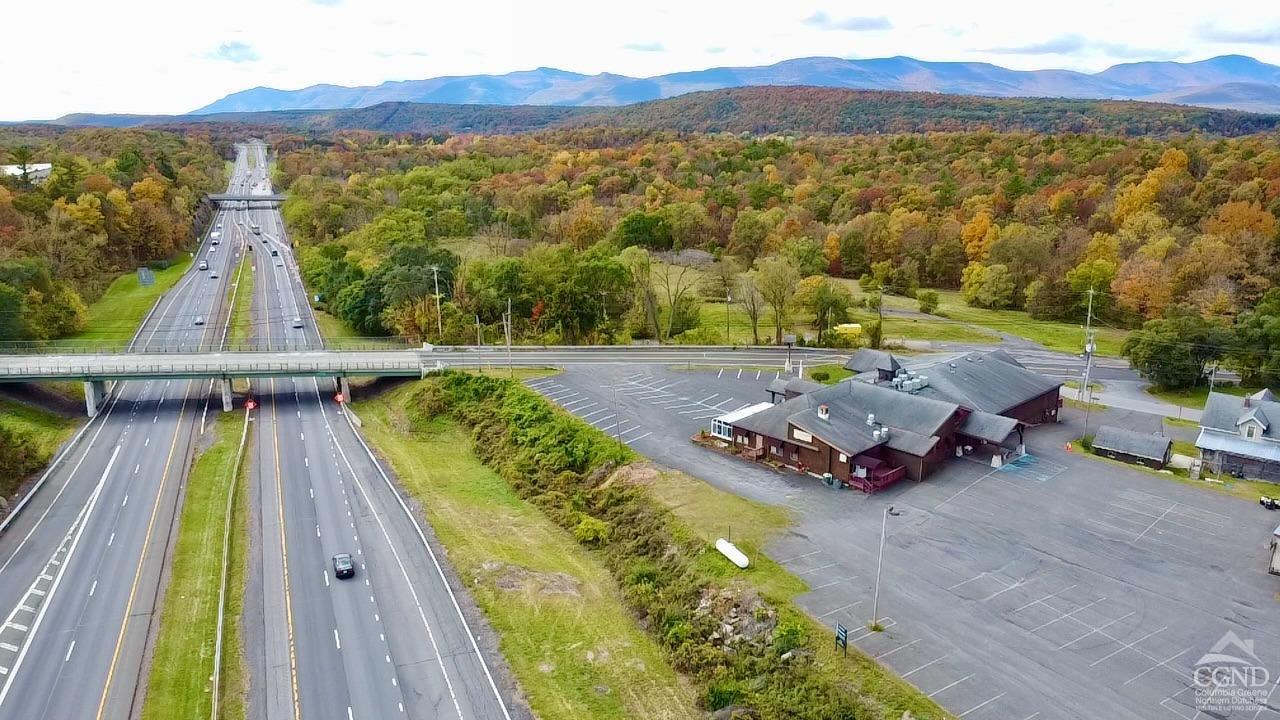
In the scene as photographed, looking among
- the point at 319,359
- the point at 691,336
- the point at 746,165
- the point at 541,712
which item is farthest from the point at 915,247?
the point at 541,712

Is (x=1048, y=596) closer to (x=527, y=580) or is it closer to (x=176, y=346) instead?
(x=527, y=580)

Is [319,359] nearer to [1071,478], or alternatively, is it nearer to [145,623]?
[145,623]

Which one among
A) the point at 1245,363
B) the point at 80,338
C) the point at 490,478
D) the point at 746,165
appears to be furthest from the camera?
the point at 746,165

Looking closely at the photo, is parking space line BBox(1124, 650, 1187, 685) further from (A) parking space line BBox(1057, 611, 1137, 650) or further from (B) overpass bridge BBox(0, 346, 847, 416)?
(B) overpass bridge BBox(0, 346, 847, 416)

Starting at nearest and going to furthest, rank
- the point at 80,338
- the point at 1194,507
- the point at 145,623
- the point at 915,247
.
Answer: the point at 145,623, the point at 1194,507, the point at 80,338, the point at 915,247

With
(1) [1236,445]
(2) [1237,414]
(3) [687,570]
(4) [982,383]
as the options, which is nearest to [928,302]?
(4) [982,383]

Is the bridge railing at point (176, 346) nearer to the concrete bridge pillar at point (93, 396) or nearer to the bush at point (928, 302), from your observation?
the concrete bridge pillar at point (93, 396)

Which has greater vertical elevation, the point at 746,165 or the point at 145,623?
the point at 746,165

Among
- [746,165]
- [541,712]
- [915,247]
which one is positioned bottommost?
[541,712]
